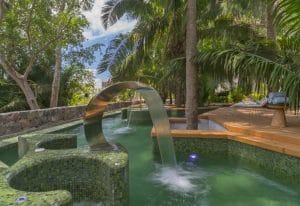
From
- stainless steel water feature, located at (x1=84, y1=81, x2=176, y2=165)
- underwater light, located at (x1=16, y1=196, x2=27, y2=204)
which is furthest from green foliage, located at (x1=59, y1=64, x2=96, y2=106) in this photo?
underwater light, located at (x1=16, y1=196, x2=27, y2=204)

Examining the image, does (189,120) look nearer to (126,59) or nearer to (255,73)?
(255,73)

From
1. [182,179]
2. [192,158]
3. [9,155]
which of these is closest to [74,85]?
[9,155]

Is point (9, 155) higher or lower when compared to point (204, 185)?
higher

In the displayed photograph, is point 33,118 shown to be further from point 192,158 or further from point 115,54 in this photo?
point 192,158

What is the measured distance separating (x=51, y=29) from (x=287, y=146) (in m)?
10.4

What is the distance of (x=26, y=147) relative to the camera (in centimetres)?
619

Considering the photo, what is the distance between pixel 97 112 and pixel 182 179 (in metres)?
1.94

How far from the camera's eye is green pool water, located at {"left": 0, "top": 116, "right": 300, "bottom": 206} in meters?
5.11

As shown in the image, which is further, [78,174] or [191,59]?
[191,59]

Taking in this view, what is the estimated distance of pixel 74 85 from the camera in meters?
20.0

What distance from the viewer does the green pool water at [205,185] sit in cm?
511

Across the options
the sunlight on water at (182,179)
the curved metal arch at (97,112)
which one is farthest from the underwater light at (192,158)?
the curved metal arch at (97,112)

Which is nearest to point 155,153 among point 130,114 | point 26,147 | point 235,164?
point 235,164

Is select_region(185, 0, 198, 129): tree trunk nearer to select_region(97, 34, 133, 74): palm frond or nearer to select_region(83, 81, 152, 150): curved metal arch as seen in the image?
select_region(83, 81, 152, 150): curved metal arch
